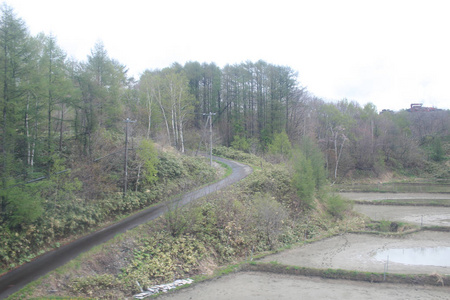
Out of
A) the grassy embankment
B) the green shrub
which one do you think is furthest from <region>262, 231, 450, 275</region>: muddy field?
the green shrub

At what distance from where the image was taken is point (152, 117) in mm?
43188

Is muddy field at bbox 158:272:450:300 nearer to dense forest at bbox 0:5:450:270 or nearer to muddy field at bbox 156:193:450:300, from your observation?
muddy field at bbox 156:193:450:300

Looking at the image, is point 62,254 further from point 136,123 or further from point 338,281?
point 136,123

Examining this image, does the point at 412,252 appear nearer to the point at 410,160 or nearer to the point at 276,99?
the point at 276,99

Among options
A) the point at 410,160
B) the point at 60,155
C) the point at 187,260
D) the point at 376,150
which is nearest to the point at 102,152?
the point at 60,155

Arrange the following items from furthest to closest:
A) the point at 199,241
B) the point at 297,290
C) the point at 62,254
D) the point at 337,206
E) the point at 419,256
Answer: the point at 337,206 < the point at 419,256 < the point at 199,241 < the point at 62,254 < the point at 297,290

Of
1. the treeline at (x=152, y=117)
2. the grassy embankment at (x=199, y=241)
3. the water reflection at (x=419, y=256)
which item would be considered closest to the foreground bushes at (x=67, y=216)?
the treeline at (x=152, y=117)

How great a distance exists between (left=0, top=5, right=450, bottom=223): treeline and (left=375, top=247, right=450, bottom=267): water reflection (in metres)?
16.9

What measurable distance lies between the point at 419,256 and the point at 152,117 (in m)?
34.8

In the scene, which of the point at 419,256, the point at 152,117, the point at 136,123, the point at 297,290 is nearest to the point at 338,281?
the point at 297,290

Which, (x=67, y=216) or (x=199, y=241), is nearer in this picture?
(x=67, y=216)

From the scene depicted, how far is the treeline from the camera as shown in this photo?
17891mm

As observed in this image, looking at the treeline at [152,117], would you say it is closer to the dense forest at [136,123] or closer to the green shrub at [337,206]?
the dense forest at [136,123]

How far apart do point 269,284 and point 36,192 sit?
14225 millimetres
